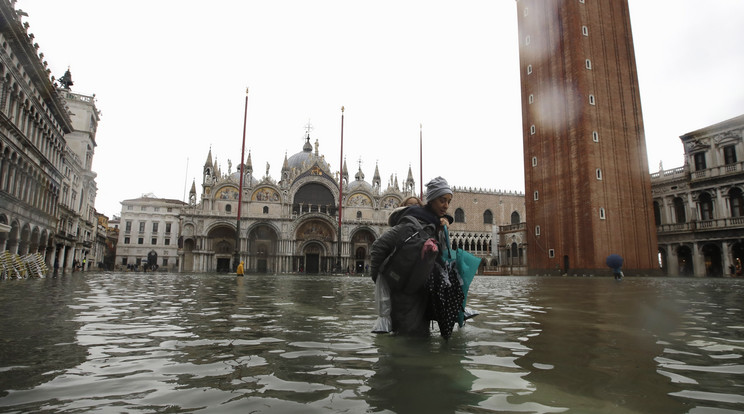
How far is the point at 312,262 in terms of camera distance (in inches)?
1946

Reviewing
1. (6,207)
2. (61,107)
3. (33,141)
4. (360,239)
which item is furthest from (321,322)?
(360,239)

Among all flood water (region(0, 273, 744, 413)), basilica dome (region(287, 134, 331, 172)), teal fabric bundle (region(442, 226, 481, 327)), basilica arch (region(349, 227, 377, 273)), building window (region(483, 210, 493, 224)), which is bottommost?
flood water (region(0, 273, 744, 413))

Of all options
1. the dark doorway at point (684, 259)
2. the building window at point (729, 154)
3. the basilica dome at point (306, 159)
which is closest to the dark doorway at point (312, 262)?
the basilica dome at point (306, 159)

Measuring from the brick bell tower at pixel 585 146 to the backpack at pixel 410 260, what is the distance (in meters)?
30.6

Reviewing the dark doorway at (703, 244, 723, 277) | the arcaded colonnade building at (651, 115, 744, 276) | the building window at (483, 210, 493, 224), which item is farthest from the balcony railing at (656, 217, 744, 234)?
the building window at (483, 210, 493, 224)

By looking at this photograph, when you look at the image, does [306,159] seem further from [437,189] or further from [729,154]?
[437,189]

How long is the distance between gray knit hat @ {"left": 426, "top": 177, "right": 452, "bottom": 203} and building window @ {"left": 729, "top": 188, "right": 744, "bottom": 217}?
1449 inches

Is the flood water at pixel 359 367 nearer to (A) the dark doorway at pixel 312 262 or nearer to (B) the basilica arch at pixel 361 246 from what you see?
(A) the dark doorway at pixel 312 262

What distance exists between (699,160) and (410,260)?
1575 inches

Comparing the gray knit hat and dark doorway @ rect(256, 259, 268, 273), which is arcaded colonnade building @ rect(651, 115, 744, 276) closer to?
the gray knit hat

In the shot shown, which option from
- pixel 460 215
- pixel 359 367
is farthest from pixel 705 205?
pixel 359 367

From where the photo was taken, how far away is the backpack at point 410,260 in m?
3.89

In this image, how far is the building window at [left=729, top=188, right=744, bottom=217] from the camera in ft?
101

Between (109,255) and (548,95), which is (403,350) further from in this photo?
(109,255)
